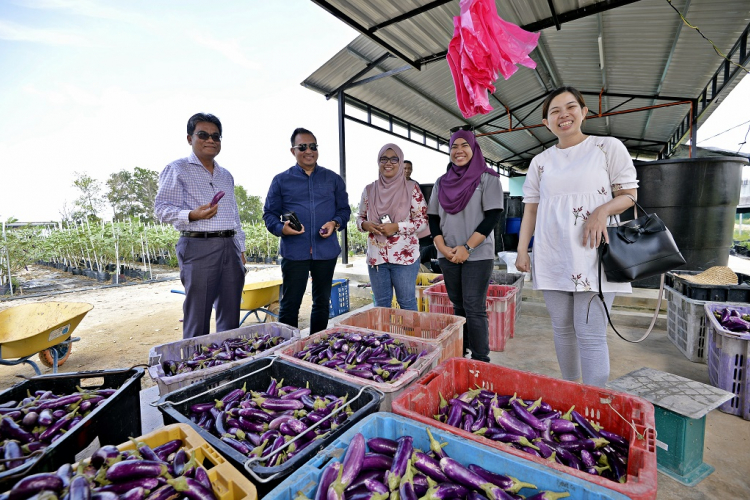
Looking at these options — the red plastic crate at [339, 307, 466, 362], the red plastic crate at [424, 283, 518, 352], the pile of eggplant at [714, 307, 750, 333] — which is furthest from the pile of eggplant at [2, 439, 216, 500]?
the pile of eggplant at [714, 307, 750, 333]

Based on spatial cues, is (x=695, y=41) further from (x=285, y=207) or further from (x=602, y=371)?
(x=285, y=207)

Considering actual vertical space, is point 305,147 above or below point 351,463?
above

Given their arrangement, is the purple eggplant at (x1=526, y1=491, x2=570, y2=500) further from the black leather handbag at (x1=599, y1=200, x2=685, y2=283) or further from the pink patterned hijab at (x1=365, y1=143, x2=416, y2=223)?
the pink patterned hijab at (x1=365, y1=143, x2=416, y2=223)

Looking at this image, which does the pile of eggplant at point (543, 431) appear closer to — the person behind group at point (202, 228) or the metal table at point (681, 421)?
the metal table at point (681, 421)

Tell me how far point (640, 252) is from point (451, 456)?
134 cm

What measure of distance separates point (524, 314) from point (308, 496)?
4521 millimetres

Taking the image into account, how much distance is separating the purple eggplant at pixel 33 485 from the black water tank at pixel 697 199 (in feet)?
19.6

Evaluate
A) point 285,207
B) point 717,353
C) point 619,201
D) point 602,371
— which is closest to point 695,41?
point 717,353

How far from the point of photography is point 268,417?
149 centimetres

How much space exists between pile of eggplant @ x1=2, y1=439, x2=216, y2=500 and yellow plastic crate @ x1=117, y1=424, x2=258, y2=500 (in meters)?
0.03

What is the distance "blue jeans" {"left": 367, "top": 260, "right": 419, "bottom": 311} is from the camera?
117 inches

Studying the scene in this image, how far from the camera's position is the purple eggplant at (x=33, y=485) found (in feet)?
2.88

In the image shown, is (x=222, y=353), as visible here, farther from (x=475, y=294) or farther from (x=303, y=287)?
(x=475, y=294)

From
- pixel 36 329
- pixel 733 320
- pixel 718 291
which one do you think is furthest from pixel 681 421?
pixel 36 329
